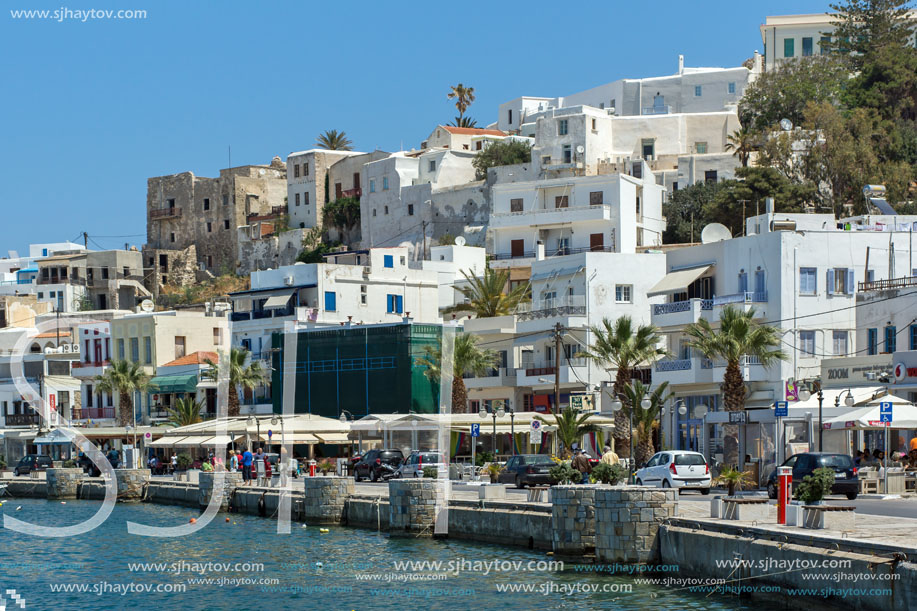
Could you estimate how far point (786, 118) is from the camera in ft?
291

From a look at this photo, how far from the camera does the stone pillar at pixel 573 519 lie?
26.1m

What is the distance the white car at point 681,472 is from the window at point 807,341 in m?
14.2

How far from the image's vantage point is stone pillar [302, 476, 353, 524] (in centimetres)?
3741

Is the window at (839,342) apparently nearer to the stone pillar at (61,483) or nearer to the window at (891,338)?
the window at (891,338)

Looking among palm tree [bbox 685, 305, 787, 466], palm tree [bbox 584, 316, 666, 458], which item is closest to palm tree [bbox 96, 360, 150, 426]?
palm tree [bbox 584, 316, 666, 458]

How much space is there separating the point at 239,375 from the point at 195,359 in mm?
11120

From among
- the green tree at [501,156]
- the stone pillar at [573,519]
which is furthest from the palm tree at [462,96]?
the stone pillar at [573,519]

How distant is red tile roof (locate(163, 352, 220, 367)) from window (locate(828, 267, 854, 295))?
1464 inches

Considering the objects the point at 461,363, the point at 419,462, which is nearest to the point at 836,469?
the point at 419,462

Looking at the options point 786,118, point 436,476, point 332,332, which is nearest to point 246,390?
point 332,332

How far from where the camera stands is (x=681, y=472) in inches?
Answer: 1398

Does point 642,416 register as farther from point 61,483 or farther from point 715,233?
point 61,483

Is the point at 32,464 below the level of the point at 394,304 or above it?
below

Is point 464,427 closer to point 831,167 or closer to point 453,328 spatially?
point 453,328
